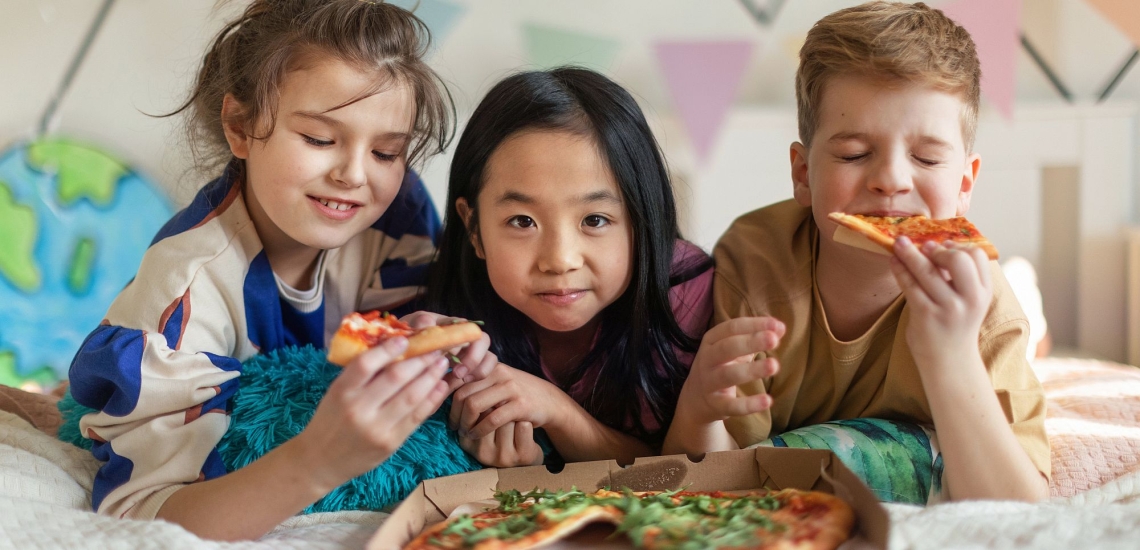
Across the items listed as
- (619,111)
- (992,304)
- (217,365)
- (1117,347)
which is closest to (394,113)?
(619,111)

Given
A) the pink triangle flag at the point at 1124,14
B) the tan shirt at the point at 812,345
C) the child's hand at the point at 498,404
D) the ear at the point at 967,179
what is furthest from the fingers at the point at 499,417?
the pink triangle flag at the point at 1124,14

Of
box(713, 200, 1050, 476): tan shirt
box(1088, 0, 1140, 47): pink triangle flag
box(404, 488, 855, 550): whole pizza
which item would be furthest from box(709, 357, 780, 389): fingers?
box(1088, 0, 1140, 47): pink triangle flag

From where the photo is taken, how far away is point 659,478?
1.09 meters

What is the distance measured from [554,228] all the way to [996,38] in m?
1.90

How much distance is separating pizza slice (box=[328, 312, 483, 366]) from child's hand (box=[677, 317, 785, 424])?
28 centimetres

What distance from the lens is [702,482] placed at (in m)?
1.09

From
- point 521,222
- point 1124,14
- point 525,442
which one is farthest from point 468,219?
point 1124,14

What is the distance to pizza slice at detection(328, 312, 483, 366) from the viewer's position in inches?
38.1

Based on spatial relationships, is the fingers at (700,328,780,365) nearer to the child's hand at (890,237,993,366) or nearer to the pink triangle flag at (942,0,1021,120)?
the child's hand at (890,237,993,366)

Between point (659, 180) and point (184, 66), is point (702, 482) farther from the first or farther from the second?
point (184, 66)

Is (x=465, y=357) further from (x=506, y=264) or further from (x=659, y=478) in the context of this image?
(x=659, y=478)

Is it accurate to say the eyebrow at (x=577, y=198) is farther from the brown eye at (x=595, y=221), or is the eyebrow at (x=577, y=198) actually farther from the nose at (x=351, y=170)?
the nose at (x=351, y=170)

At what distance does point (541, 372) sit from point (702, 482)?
390 mm

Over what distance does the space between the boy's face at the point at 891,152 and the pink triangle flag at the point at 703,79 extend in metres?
1.37
